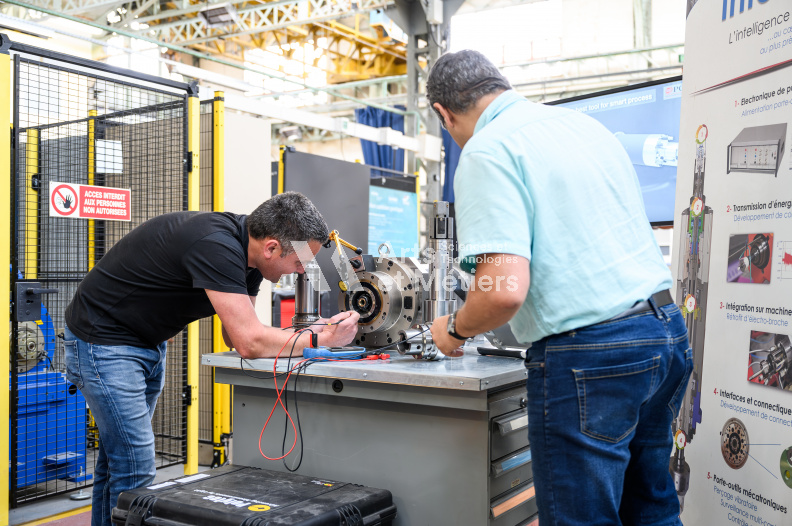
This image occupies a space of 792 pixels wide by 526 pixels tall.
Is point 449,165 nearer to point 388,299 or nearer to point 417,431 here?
point 388,299

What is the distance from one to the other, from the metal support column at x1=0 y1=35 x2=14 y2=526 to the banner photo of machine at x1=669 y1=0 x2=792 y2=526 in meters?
2.51

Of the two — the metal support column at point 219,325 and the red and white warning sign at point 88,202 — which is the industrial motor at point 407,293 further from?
the metal support column at point 219,325

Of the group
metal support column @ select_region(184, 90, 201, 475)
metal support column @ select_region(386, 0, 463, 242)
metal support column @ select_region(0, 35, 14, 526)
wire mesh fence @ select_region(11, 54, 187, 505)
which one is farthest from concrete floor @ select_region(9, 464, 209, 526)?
metal support column @ select_region(386, 0, 463, 242)

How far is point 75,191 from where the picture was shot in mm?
2828

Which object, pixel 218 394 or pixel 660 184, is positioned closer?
pixel 660 184

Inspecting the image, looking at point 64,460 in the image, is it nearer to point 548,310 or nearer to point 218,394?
point 218,394

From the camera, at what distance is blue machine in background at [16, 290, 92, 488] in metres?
2.97

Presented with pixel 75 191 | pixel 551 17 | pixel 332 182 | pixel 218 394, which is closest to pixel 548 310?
pixel 75 191

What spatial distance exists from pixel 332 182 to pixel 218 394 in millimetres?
1861

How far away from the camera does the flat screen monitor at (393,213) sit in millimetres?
5801

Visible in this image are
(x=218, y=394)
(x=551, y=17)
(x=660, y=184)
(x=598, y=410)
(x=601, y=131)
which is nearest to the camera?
(x=598, y=410)

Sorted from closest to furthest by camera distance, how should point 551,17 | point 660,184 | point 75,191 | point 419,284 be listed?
point 419,284 < point 75,191 < point 660,184 < point 551,17

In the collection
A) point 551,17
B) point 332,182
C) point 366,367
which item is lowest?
point 366,367

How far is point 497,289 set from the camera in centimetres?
122
